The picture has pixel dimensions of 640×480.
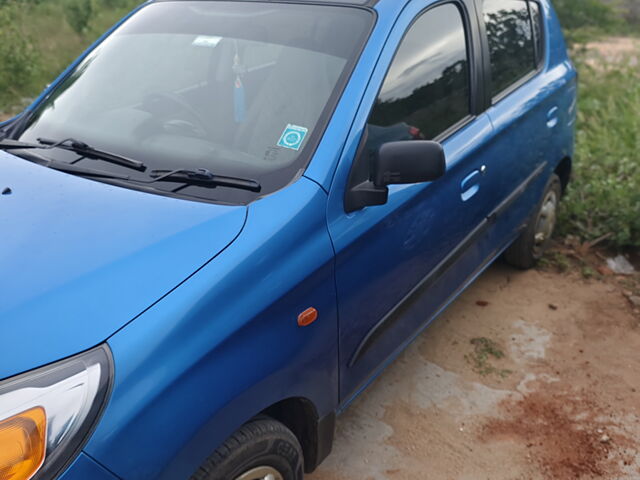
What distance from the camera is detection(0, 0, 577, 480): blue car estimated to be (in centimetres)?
152

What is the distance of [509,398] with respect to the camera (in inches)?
122

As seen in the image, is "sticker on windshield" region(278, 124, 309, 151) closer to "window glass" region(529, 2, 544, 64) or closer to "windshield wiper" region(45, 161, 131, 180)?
"windshield wiper" region(45, 161, 131, 180)

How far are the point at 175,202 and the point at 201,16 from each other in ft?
3.49

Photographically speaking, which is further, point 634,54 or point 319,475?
point 634,54

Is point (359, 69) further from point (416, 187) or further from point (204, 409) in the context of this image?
point (204, 409)

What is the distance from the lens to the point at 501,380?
322 cm

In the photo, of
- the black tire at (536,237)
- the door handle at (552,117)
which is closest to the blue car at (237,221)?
the door handle at (552,117)

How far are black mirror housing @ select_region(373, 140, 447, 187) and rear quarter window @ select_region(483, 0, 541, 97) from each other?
111 cm

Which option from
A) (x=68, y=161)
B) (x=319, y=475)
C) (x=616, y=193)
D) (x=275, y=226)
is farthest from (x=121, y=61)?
(x=616, y=193)

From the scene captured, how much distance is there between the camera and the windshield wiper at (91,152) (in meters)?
2.18

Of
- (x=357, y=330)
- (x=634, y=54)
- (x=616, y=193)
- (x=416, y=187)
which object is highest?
(x=416, y=187)

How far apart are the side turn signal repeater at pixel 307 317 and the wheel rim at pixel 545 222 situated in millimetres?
2373

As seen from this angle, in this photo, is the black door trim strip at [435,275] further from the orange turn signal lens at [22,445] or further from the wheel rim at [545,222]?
the orange turn signal lens at [22,445]

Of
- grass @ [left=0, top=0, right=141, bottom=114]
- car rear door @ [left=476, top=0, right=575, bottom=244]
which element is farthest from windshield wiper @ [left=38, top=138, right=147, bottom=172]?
grass @ [left=0, top=0, right=141, bottom=114]
